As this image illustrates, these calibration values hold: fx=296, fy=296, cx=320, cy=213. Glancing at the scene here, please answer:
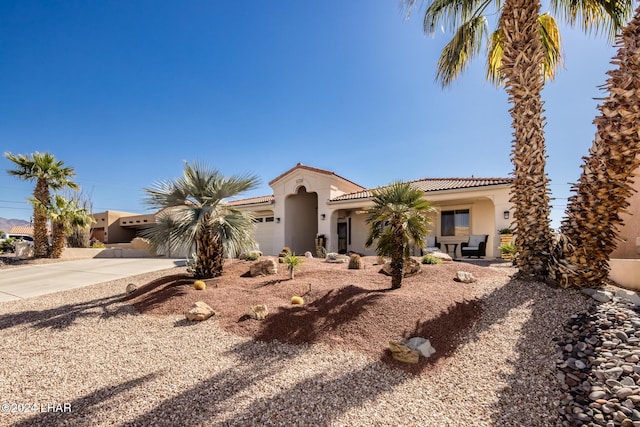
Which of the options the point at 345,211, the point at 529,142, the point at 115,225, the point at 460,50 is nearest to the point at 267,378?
the point at 529,142

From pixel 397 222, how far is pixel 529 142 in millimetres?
3374

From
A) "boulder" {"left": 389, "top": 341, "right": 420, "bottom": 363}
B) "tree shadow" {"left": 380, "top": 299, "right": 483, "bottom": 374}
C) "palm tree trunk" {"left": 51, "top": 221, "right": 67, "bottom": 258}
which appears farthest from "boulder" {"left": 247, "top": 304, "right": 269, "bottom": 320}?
"palm tree trunk" {"left": 51, "top": 221, "right": 67, "bottom": 258}

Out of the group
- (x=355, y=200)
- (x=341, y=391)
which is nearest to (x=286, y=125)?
(x=355, y=200)

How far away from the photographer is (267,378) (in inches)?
Result: 150

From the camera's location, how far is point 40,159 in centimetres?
1767

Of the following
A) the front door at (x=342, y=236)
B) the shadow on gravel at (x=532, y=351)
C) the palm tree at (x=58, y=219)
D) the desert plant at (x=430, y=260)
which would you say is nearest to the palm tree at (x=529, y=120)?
the shadow on gravel at (x=532, y=351)

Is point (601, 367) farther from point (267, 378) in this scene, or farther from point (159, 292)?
point (159, 292)

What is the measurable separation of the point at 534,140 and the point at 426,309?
177 inches

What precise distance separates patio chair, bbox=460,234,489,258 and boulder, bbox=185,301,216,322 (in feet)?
37.7

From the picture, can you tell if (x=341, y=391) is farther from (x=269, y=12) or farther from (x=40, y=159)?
(x=40, y=159)

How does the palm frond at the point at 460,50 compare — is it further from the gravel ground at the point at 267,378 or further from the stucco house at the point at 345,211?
the gravel ground at the point at 267,378

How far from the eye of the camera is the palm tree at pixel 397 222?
21.9 feet

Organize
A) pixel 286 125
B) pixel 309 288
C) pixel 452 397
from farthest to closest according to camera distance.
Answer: pixel 286 125
pixel 309 288
pixel 452 397

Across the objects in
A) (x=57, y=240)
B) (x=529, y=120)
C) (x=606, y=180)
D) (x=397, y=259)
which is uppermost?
(x=529, y=120)
